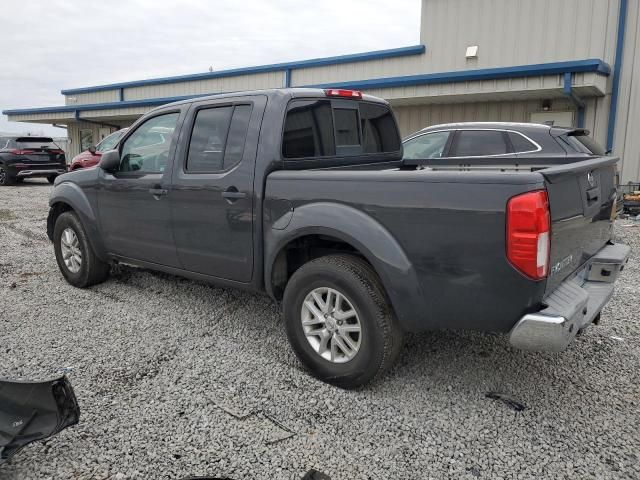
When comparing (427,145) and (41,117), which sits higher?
(41,117)

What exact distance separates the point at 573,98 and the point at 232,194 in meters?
10.4

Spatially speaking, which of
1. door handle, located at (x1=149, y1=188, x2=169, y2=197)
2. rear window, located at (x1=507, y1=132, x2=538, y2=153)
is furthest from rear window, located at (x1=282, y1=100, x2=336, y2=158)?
rear window, located at (x1=507, y1=132, x2=538, y2=153)

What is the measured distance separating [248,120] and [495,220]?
2.03m

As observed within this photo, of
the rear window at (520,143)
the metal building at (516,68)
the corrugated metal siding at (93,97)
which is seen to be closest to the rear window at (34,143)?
the corrugated metal siding at (93,97)

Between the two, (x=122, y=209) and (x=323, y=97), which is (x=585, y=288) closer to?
(x=323, y=97)

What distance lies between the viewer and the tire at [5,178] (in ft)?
54.9

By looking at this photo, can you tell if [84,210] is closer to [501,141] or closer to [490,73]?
[501,141]

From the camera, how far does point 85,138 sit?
2594 cm

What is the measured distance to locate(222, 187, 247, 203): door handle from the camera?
371 cm

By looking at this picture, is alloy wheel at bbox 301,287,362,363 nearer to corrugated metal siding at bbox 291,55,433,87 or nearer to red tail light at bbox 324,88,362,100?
red tail light at bbox 324,88,362,100

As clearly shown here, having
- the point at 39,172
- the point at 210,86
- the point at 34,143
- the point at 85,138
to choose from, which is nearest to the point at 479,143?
the point at 210,86

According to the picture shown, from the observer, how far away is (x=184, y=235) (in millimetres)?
4180

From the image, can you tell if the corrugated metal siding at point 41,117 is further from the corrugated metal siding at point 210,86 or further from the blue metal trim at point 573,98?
the blue metal trim at point 573,98

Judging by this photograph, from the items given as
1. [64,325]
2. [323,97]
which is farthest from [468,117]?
[64,325]
